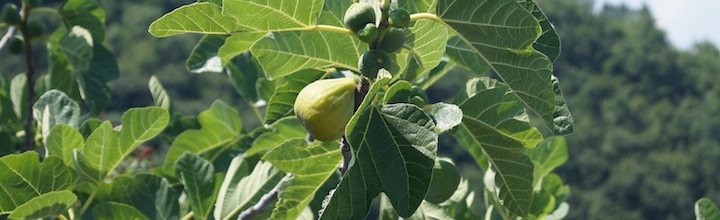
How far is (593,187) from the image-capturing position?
48938 mm

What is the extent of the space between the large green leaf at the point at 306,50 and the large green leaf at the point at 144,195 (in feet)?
1.64

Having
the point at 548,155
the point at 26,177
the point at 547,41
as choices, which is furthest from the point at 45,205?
the point at 548,155

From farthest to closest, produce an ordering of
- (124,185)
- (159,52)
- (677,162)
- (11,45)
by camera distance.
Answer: (677,162)
(159,52)
(11,45)
(124,185)

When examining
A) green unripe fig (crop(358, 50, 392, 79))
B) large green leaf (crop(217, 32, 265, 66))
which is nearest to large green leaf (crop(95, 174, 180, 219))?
large green leaf (crop(217, 32, 265, 66))

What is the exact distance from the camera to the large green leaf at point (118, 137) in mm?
2133

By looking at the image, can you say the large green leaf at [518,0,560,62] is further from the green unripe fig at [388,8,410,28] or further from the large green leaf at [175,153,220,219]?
the large green leaf at [175,153,220,219]

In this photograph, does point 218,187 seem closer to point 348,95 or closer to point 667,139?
point 348,95

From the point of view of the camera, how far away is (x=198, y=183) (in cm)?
227

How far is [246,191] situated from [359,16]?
2.30 feet

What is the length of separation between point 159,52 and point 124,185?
144 feet

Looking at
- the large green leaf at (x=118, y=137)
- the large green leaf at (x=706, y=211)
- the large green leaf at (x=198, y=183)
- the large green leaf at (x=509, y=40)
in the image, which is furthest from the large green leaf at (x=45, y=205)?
the large green leaf at (x=706, y=211)

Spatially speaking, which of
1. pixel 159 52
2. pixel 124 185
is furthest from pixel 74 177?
pixel 159 52

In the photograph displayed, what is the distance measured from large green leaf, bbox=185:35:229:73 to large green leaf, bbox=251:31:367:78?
440mm

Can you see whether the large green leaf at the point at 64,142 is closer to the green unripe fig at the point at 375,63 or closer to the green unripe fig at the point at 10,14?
the green unripe fig at the point at 375,63
